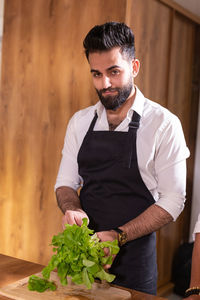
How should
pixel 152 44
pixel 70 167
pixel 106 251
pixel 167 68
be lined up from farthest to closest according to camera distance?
pixel 167 68 < pixel 152 44 < pixel 70 167 < pixel 106 251

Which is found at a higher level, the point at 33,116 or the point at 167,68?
the point at 167,68

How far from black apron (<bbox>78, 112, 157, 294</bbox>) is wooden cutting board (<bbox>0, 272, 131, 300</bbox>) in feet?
1.49

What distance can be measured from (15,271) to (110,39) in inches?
42.0

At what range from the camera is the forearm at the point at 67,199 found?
6.83ft

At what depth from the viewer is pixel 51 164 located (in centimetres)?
330

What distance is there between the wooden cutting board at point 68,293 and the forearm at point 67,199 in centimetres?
53

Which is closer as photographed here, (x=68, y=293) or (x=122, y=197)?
(x=68, y=293)

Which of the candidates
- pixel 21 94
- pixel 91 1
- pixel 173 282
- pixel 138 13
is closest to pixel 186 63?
pixel 138 13

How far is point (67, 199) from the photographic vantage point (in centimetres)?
213

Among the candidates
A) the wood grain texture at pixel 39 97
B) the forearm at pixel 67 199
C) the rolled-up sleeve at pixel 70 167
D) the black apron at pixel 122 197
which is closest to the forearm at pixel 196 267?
the black apron at pixel 122 197

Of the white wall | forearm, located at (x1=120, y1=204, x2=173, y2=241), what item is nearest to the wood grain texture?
the white wall

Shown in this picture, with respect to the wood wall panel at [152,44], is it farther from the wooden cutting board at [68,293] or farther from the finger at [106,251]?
→ the wooden cutting board at [68,293]

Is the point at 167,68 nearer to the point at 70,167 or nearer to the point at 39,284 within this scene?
the point at 70,167

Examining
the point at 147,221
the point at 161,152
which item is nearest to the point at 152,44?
the point at 161,152
